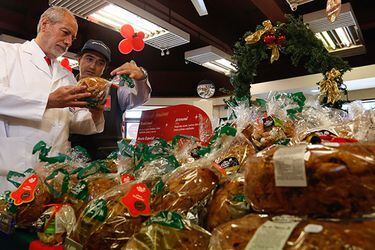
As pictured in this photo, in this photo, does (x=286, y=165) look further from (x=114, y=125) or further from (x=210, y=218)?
(x=114, y=125)

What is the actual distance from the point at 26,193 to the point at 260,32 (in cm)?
146

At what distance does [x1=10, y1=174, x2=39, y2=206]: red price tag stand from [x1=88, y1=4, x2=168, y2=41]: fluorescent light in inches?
88.2

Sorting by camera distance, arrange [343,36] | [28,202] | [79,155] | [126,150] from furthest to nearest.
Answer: [343,36], [79,155], [126,150], [28,202]

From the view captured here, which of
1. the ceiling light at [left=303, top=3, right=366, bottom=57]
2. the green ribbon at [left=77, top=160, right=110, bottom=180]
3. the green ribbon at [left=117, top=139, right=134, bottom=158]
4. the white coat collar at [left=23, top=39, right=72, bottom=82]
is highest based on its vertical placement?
the ceiling light at [left=303, top=3, right=366, bottom=57]

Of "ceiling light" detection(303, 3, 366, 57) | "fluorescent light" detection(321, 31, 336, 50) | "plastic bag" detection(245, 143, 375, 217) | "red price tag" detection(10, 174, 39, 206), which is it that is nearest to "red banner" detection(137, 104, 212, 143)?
"red price tag" detection(10, 174, 39, 206)

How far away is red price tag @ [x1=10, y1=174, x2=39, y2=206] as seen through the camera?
1.01 meters

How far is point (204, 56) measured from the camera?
4.67 metres

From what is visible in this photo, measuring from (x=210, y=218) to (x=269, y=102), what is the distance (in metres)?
0.78

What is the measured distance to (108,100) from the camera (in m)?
2.04

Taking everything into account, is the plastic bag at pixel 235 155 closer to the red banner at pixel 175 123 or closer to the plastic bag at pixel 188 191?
the plastic bag at pixel 188 191

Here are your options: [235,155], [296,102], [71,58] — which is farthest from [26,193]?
[71,58]

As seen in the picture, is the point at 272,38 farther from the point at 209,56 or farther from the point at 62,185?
the point at 209,56

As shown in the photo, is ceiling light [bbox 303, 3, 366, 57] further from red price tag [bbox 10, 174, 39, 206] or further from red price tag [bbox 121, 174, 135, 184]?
red price tag [bbox 10, 174, 39, 206]

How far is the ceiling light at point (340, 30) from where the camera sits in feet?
10.7
